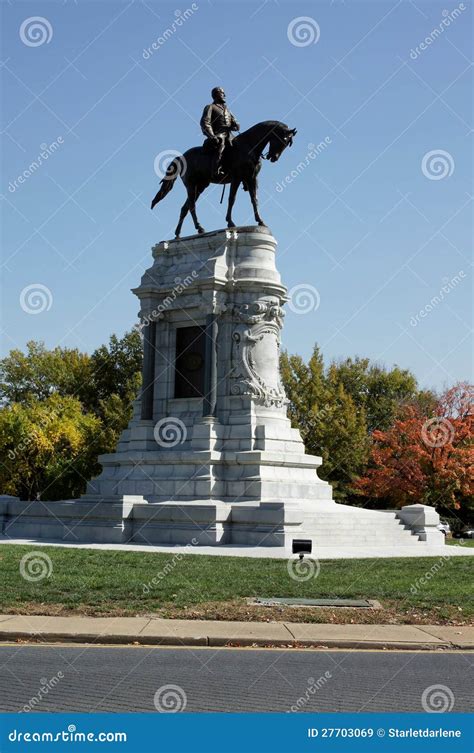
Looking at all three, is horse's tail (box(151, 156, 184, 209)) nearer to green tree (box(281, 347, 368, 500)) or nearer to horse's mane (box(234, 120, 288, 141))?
horse's mane (box(234, 120, 288, 141))

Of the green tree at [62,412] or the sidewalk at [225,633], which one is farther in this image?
the green tree at [62,412]

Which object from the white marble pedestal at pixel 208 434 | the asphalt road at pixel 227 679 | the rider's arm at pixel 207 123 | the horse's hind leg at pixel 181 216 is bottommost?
the asphalt road at pixel 227 679

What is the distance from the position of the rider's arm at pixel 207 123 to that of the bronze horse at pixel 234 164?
88 cm

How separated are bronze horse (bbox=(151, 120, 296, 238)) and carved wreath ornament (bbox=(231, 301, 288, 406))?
148 inches

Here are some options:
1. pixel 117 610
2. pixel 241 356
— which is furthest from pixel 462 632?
pixel 241 356

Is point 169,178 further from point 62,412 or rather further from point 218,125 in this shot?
point 62,412

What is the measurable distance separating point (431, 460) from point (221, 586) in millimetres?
33485

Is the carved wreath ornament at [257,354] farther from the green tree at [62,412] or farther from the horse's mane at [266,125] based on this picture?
the green tree at [62,412]

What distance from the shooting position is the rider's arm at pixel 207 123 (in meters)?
→ 32.8

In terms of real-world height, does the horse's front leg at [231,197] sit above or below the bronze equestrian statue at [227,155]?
below

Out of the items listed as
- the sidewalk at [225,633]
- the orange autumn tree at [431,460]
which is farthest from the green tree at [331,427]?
the sidewalk at [225,633]

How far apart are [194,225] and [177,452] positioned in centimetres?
896

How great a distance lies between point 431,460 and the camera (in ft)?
160

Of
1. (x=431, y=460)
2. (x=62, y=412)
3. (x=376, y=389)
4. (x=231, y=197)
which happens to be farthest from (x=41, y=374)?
(x=231, y=197)
